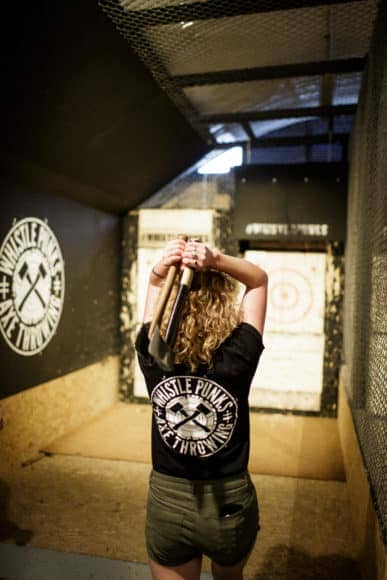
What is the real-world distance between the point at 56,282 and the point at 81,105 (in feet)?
5.01

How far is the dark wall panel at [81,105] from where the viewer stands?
7.13 ft

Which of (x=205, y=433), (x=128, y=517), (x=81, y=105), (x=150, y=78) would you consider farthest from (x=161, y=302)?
(x=150, y=78)

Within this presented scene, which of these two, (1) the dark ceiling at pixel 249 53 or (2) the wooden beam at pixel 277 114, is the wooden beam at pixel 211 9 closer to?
(1) the dark ceiling at pixel 249 53

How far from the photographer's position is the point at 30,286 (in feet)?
10.9

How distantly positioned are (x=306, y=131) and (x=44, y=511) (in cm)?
468

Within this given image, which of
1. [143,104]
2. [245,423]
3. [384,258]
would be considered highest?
[143,104]

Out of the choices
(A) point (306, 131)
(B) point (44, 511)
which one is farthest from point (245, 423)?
(A) point (306, 131)

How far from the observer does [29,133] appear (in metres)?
2.75

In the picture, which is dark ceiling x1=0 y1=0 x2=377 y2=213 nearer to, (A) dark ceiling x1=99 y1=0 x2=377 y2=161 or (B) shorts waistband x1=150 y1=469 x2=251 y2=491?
(A) dark ceiling x1=99 y1=0 x2=377 y2=161

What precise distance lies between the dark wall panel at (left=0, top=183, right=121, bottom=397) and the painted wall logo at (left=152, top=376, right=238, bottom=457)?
7.38 ft

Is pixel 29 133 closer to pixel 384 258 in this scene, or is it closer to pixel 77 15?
pixel 77 15

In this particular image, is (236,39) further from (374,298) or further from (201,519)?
(201,519)

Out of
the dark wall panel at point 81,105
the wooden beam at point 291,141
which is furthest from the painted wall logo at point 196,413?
the wooden beam at point 291,141

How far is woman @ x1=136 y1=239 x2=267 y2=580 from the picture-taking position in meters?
1.09
